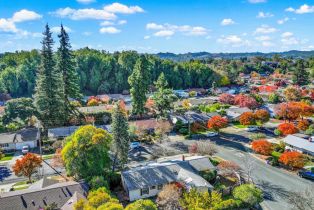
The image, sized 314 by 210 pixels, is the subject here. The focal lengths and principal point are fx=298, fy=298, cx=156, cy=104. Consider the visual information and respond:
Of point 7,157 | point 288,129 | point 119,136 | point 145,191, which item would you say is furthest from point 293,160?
point 7,157

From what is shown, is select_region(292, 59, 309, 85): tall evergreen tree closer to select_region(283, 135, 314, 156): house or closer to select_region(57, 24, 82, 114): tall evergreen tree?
select_region(283, 135, 314, 156): house

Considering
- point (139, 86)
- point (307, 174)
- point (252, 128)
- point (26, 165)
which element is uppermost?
point (139, 86)

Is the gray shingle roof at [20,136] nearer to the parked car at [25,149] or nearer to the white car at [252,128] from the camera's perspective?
the parked car at [25,149]

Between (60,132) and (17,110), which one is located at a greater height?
(17,110)

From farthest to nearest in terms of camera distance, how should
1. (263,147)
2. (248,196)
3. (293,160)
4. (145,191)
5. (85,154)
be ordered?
(263,147), (293,160), (85,154), (145,191), (248,196)

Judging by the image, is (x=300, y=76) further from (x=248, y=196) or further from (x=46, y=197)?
(x=46, y=197)

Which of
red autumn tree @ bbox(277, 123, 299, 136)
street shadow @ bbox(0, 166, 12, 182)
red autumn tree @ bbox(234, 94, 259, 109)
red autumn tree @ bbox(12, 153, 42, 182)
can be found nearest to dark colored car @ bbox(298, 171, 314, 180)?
red autumn tree @ bbox(277, 123, 299, 136)
